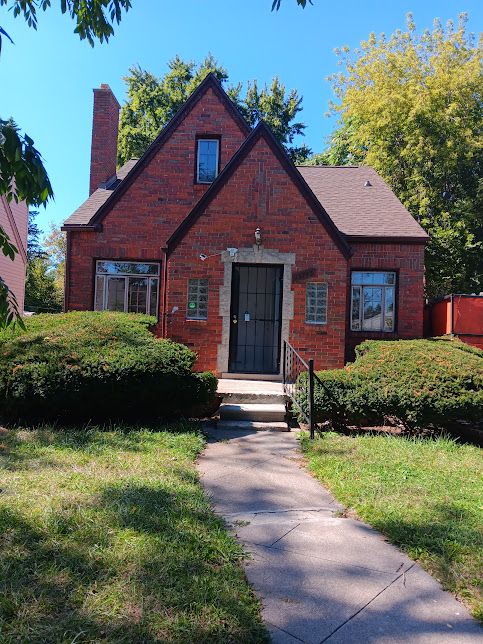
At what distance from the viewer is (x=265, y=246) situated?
33.1ft

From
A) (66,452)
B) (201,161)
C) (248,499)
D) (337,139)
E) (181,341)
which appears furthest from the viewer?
(337,139)

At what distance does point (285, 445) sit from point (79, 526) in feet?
12.1

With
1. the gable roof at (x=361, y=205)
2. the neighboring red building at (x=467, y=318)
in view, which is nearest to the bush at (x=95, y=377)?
the gable roof at (x=361, y=205)

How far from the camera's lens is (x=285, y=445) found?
21.6 feet

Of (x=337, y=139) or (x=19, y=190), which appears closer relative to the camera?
(x=19, y=190)

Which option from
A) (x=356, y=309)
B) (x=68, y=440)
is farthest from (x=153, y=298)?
(x=68, y=440)

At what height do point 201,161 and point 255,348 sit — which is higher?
point 201,161

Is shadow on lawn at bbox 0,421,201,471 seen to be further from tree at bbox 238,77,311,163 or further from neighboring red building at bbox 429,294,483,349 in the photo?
tree at bbox 238,77,311,163

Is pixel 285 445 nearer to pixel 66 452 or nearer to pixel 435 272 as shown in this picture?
pixel 66 452

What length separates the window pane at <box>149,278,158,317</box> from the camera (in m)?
11.7

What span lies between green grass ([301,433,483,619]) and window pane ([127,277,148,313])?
6.34 m

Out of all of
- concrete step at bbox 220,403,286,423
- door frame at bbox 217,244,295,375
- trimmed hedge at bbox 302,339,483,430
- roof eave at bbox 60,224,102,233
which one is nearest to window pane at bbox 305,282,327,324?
door frame at bbox 217,244,295,375

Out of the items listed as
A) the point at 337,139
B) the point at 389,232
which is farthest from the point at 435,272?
the point at 337,139

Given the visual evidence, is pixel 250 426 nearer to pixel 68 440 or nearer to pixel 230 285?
pixel 68 440
